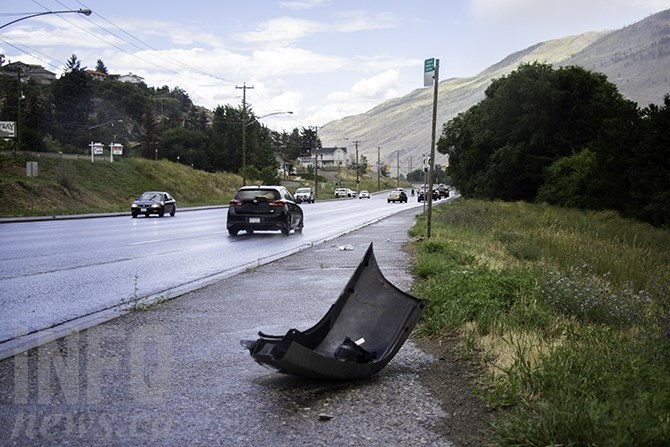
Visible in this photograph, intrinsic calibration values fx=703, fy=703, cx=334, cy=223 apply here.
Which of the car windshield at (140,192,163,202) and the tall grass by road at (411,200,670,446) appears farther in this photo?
the car windshield at (140,192,163,202)

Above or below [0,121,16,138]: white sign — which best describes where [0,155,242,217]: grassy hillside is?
below

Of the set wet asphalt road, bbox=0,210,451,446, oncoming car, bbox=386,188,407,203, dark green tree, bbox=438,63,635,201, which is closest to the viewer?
wet asphalt road, bbox=0,210,451,446

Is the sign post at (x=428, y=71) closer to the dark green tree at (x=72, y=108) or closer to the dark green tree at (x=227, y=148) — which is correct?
the dark green tree at (x=72, y=108)

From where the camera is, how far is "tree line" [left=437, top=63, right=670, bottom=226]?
147ft

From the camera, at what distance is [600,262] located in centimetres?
1527

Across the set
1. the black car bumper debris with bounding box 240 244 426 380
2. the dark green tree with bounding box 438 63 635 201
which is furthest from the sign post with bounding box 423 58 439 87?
the dark green tree with bounding box 438 63 635 201

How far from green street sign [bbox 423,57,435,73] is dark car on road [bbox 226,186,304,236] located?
317 inches

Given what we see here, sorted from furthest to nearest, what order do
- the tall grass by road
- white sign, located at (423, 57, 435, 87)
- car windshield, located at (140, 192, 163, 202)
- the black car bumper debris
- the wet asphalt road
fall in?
car windshield, located at (140, 192, 163, 202), white sign, located at (423, 57, 435, 87), the black car bumper debris, the wet asphalt road, the tall grass by road

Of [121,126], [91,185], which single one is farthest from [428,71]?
[121,126]

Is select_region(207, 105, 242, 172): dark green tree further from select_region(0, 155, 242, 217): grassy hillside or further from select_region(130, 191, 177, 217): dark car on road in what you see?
select_region(130, 191, 177, 217): dark car on road

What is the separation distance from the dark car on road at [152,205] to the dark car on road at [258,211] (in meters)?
16.2

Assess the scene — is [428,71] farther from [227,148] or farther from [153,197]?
[227,148]

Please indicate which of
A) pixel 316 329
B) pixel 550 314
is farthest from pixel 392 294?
pixel 550 314

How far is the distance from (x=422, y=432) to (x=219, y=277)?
8.63 meters
